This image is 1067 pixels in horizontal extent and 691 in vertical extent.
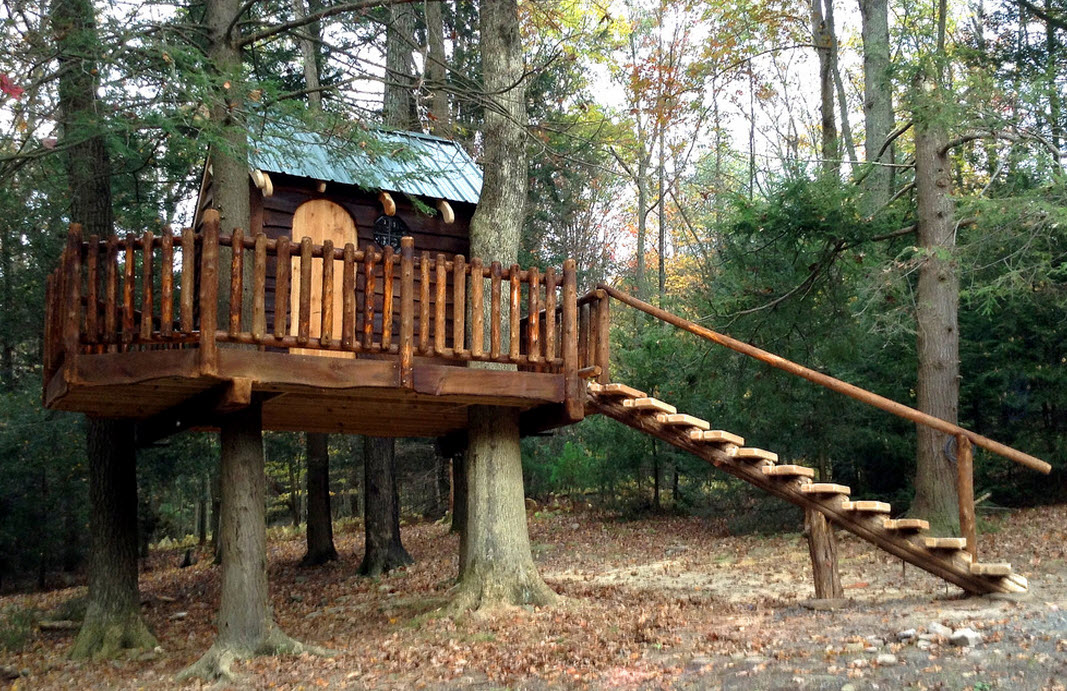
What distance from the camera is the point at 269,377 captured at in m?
8.02

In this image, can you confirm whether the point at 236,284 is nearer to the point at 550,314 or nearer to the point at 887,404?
the point at 550,314

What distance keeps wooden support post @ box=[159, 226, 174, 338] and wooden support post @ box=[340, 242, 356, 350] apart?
141 centimetres

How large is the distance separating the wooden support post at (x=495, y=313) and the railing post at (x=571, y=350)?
772mm

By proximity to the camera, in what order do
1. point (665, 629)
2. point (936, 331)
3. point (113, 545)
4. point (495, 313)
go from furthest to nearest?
point (936, 331), point (113, 545), point (495, 313), point (665, 629)

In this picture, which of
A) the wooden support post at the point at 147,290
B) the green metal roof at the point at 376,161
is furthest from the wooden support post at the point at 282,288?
the green metal roof at the point at 376,161

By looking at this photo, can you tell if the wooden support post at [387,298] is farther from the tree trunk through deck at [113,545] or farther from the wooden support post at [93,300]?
the tree trunk through deck at [113,545]

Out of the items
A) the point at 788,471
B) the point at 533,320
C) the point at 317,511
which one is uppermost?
the point at 533,320

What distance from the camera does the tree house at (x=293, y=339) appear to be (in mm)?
7820

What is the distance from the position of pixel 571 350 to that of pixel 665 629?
9.36ft

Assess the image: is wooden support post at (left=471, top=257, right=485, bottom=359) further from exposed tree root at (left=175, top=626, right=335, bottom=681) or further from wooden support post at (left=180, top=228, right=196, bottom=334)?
exposed tree root at (left=175, top=626, right=335, bottom=681)

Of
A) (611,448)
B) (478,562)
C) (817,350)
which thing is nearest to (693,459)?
(611,448)

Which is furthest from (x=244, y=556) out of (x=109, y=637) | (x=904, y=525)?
(x=904, y=525)

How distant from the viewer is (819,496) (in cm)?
952

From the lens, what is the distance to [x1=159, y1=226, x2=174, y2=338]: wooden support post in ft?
25.2
